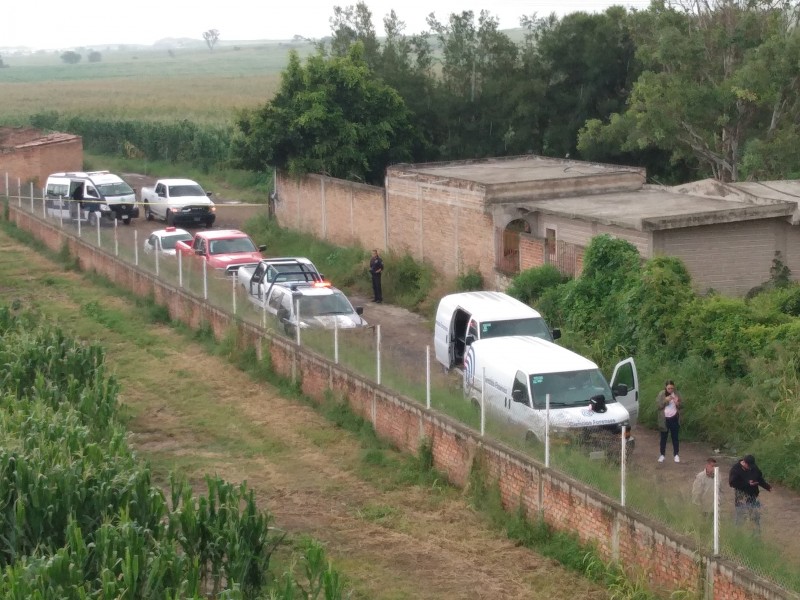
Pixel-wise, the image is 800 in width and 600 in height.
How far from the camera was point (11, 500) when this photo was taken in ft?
47.9

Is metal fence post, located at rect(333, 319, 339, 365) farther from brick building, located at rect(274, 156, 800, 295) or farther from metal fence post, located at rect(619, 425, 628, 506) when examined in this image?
metal fence post, located at rect(619, 425, 628, 506)

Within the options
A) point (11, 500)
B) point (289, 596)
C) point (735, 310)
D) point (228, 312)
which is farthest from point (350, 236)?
point (289, 596)

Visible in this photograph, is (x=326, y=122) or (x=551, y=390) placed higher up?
(x=326, y=122)

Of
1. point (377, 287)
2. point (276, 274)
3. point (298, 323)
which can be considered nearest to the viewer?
point (298, 323)

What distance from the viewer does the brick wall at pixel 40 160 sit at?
171 ft

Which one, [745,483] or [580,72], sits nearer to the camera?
[745,483]

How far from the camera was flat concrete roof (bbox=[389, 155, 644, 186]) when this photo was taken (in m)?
31.6

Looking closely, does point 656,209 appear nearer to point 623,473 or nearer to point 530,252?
point 530,252

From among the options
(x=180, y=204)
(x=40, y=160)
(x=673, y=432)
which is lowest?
(x=673, y=432)

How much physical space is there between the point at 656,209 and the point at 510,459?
1195 cm

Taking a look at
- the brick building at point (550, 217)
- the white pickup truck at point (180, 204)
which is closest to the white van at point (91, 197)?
the white pickup truck at point (180, 204)

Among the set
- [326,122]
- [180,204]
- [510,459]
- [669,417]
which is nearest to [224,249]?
[326,122]

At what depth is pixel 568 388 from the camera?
60.2 feet

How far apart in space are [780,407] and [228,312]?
40.0ft
